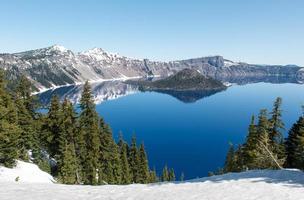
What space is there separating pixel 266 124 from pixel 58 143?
112ft

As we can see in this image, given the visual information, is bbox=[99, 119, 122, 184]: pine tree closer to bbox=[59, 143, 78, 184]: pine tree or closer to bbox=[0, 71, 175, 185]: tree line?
bbox=[0, 71, 175, 185]: tree line

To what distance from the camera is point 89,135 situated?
59875mm

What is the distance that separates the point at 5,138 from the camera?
116ft

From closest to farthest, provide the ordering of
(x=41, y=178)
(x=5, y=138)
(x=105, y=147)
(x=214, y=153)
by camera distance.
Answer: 1. (x=5, y=138)
2. (x=41, y=178)
3. (x=105, y=147)
4. (x=214, y=153)

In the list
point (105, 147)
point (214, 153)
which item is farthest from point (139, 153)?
point (214, 153)

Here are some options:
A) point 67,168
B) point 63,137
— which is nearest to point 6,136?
point 67,168

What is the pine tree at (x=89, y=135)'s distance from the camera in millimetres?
58594

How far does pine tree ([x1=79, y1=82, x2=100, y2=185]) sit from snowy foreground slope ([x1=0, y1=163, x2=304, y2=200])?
38661 mm

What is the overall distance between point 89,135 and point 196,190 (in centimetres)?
4422

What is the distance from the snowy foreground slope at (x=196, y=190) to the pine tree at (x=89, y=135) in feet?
127

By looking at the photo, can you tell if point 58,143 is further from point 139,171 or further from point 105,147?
point 139,171

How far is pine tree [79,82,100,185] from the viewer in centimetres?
5859

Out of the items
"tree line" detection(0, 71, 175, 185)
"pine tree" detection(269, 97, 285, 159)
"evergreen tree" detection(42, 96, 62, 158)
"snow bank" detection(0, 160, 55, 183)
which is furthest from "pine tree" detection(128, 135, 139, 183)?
"snow bank" detection(0, 160, 55, 183)

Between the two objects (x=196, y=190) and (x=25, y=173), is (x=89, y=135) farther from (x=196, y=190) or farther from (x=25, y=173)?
(x=196, y=190)
